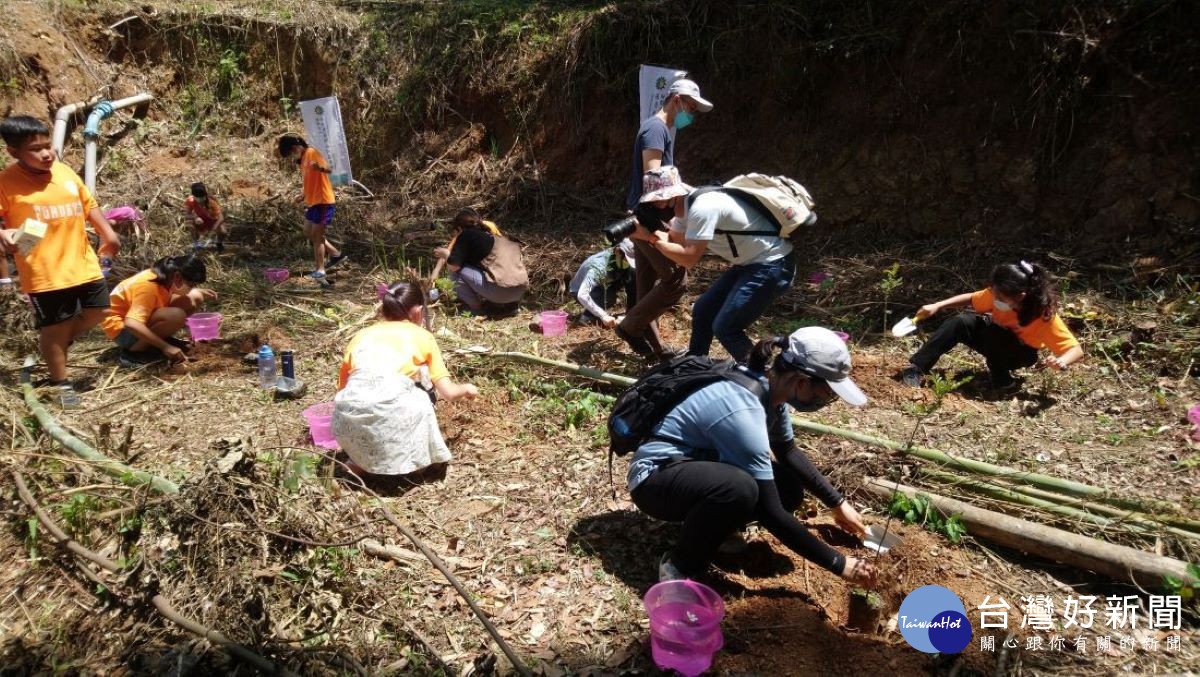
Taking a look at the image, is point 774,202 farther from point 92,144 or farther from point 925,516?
point 92,144

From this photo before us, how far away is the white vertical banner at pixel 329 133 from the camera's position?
8406mm

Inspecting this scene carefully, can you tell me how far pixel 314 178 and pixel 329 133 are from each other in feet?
4.12

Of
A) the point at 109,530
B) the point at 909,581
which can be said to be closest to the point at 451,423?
the point at 109,530

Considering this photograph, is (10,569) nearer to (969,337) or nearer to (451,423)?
(451,423)

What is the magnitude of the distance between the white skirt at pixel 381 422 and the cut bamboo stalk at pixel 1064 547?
2.40 metres

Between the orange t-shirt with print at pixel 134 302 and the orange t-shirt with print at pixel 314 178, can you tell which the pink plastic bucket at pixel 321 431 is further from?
the orange t-shirt with print at pixel 314 178

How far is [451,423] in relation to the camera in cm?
446

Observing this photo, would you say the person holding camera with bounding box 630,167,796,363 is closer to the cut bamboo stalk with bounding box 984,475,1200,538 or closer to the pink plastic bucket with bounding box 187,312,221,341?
the cut bamboo stalk with bounding box 984,475,1200,538

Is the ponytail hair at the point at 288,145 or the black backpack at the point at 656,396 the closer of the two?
the black backpack at the point at 656,396

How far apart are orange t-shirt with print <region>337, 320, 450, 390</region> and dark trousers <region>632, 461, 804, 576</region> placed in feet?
4.88

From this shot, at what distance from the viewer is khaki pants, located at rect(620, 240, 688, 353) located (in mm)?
4914

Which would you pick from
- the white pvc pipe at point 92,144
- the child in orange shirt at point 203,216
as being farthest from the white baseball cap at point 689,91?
the white pvc pipe at point 92,144

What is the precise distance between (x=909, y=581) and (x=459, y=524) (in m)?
2.06

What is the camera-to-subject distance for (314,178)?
7559 mm
